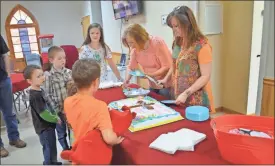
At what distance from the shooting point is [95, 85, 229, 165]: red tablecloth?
0.78 metres

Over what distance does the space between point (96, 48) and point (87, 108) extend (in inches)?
50.4

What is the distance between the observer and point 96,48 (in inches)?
82.4

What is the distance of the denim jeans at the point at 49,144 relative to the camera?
1.74 m

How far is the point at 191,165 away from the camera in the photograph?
2.45 ft

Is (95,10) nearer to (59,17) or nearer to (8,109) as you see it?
(59,17)

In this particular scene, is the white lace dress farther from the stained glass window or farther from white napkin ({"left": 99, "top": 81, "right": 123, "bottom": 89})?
the stained glass window

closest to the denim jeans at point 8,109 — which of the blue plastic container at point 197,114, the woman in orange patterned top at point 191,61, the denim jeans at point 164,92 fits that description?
the denim jeans at point 164,92

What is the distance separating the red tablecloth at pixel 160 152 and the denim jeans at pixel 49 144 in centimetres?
99

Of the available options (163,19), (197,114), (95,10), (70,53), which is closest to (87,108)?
(197,114)

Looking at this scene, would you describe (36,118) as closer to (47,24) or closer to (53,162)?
(53,162)

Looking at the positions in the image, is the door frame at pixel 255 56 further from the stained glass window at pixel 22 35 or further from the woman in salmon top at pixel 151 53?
the stained glass window at pixel 22 35

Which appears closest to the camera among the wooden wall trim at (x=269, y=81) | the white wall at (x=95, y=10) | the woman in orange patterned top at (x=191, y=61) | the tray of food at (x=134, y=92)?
the woman in orange patterned top at (x=191, y=61)

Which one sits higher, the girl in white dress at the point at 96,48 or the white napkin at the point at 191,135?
the girl in white dress at the point at 96,48

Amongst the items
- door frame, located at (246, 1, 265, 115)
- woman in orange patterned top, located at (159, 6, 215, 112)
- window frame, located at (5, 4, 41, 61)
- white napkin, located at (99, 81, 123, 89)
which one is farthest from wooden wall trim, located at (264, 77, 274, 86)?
window frame, located at (5, 4, 41, 61)
